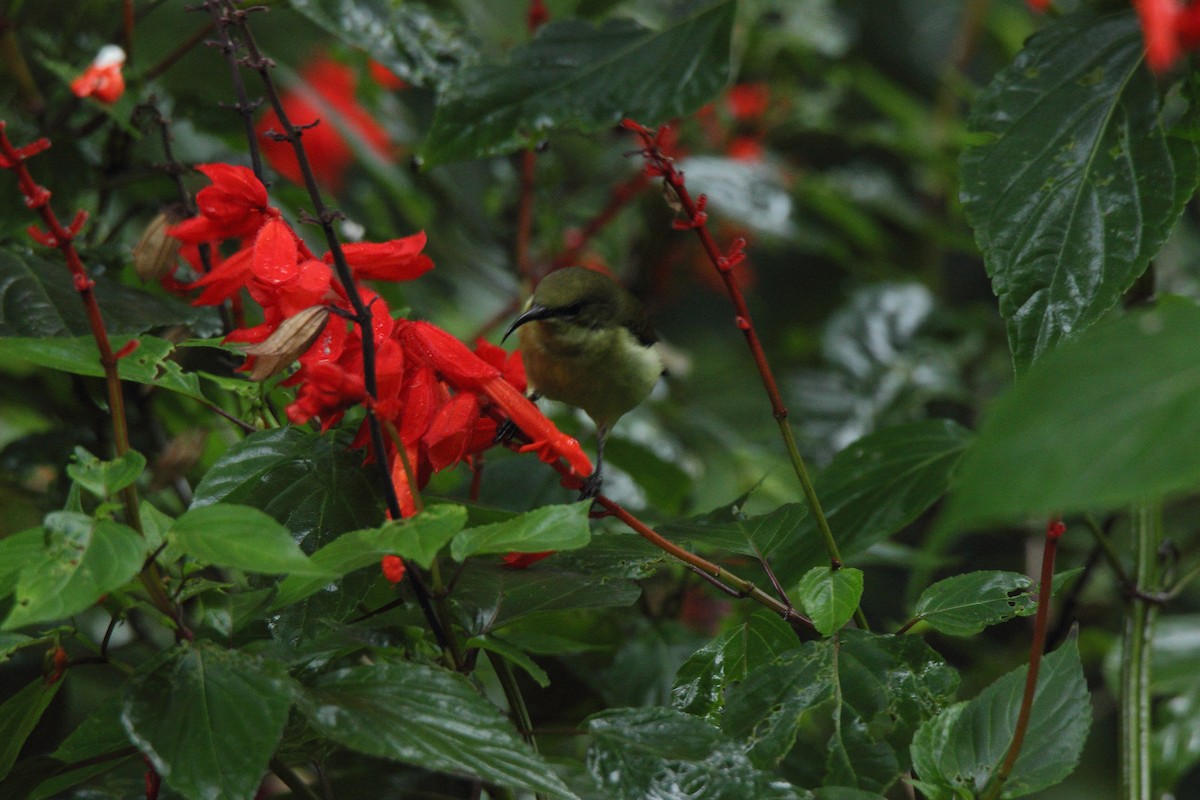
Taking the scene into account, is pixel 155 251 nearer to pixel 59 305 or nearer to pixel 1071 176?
pixel 59 305

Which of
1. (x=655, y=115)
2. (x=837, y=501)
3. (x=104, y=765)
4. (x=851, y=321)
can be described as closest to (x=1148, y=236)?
(x=837, y=501)

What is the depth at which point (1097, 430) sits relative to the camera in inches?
16.1

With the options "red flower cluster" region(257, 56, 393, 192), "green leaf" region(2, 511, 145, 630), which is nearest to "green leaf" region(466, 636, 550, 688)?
"green leaf" region(2, 511, 145, 630)

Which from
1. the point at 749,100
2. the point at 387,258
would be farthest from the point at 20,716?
the point at 749,100

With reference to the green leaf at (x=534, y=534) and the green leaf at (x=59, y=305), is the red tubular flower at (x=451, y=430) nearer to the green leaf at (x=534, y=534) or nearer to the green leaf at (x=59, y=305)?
the green leaf at (x=534, y=534)

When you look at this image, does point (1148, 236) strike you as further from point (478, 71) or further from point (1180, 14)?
point (478, 71)

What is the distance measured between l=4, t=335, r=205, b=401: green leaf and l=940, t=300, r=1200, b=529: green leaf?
19.8 inches

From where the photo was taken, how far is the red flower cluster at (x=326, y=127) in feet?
6.76

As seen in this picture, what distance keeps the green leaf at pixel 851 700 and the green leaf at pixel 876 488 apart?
23 cm

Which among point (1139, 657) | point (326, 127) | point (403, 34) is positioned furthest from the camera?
point (326, 127)

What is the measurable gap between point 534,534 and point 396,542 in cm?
7

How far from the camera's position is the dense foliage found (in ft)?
1.85

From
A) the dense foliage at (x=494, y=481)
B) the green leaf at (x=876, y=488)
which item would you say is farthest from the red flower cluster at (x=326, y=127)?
the green leaf at (x=876, y=488)

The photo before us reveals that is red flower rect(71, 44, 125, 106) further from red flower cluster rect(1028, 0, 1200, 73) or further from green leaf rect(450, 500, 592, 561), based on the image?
red flower cluster rect(1028, 0, 1200, 73)
